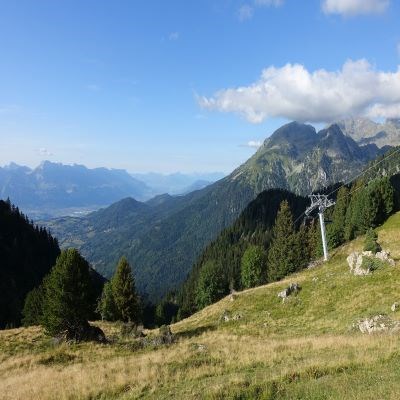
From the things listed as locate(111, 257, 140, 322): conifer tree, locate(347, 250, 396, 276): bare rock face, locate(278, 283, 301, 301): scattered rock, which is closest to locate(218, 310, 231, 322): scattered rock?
locate(278, 283, 301, 301): scattered rock

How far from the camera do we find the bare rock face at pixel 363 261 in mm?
42625

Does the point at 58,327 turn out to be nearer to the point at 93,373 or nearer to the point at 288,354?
the point at 93,373

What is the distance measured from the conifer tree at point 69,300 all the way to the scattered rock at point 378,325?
25347mm

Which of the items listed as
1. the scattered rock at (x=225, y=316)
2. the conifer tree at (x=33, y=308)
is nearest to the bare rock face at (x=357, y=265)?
the scattered rock at (x=225, y=316)

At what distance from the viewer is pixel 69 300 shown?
38.5 m

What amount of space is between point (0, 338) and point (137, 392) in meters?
31.0

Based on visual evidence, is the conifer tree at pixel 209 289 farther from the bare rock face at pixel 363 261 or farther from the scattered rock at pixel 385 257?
the scattered rock at pixel 385 257

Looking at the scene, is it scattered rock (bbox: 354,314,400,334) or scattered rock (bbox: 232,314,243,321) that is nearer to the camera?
scattered rock (bbox: 354,314,400,334)

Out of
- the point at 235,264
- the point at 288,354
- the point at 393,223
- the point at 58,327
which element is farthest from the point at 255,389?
the point at 235,264

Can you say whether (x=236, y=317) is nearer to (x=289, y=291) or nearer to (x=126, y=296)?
(x=289, y=291)

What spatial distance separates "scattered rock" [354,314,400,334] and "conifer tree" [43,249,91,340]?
2535 centimetres

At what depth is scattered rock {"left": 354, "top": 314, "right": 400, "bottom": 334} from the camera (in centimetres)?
2533

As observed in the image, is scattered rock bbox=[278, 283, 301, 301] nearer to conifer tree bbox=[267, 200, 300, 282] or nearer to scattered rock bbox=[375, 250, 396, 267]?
scattered rock bbox=[375, 250, 396, 267]

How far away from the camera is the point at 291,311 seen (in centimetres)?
4234
